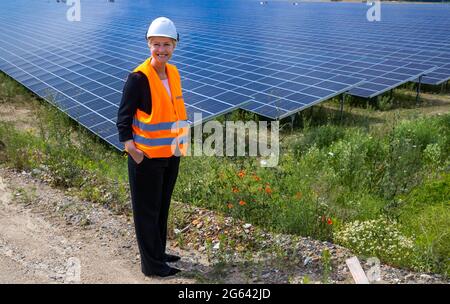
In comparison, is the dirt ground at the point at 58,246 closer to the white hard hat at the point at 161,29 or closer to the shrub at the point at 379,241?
the shrub at the point at 379,241

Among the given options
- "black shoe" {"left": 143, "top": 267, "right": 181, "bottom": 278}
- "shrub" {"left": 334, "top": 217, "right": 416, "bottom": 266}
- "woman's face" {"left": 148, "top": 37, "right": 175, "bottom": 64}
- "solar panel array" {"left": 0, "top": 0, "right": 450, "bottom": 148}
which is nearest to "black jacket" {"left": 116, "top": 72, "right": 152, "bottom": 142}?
"woman's face" {"left": 148, "top": 37, "right": 175, "bottom": 64}

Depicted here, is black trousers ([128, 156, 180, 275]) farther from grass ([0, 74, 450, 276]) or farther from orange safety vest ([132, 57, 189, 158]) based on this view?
grass ([0, 74, 450, 276])

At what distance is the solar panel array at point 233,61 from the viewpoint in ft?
31.2

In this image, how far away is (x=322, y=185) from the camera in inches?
206

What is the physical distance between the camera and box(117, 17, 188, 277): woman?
3.12 m

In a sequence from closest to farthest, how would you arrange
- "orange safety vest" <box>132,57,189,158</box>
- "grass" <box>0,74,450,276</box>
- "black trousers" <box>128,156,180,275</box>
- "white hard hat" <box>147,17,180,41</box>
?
1. "white hard hat" <box>147,17,180,41</box>
2. "orange safety vest" <box>132,57,189,158</box>
3. "black trousers" <box>128,156,180,275</box>
4. "grass" <box>0,74,450,276</box>

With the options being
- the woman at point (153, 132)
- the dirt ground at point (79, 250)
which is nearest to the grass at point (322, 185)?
the dirt ground at point (79, 250)

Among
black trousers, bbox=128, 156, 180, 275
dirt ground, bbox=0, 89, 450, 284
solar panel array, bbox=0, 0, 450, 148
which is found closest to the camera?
black trousers, bbox=128, 156, 180, 275

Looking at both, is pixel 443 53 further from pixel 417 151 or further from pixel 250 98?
pixel 417 151

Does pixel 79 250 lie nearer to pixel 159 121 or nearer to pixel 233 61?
pixel 159 121

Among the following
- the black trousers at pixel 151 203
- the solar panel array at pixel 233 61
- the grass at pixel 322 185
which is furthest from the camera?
the solar panel array at pixel 233 61

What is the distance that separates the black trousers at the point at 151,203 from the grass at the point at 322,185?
643mm

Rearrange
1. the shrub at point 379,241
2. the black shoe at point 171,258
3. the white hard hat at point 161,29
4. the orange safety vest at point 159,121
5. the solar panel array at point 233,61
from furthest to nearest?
the solar panel array at point 233,61 < the black shoe at point 171,258 < the shrub at point 379,241 < the orange safety vest at point 159,121 < the white hard hat at point 161,29

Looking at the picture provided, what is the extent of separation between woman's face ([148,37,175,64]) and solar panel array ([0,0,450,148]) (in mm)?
4463
